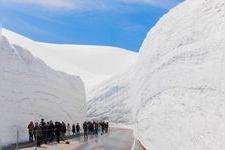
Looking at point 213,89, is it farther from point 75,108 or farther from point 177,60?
point 75,108

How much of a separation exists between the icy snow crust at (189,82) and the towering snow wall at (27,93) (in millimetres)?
11130

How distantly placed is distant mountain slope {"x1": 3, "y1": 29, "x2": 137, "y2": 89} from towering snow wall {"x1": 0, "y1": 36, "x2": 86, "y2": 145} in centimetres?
9640

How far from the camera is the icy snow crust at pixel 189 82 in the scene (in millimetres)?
15391

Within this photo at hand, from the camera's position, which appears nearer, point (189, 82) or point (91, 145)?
point (189, 82)

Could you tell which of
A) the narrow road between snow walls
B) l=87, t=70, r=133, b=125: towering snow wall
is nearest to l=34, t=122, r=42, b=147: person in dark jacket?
the narrow road between snow walls

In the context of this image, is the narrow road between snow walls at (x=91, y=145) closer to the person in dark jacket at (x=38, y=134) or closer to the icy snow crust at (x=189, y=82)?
the person in dark jacket at (x=38, y=134)

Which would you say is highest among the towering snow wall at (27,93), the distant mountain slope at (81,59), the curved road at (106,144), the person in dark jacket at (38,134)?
the distant mountain slope at (81,59)

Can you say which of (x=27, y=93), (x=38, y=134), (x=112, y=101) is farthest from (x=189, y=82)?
(x=112, y=101)

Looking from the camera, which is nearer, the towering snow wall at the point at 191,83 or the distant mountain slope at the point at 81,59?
the towering snow wall at the point at 191,83

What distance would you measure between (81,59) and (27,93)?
146 meters

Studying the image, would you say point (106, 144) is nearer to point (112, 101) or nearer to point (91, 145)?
point (91, 145)

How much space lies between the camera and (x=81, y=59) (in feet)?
619

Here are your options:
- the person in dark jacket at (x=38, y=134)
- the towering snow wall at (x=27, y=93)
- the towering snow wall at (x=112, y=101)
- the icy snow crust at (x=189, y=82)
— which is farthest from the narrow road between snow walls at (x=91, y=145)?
the towering snow wall at (x=112, y=101)

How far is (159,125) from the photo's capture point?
24.9m
